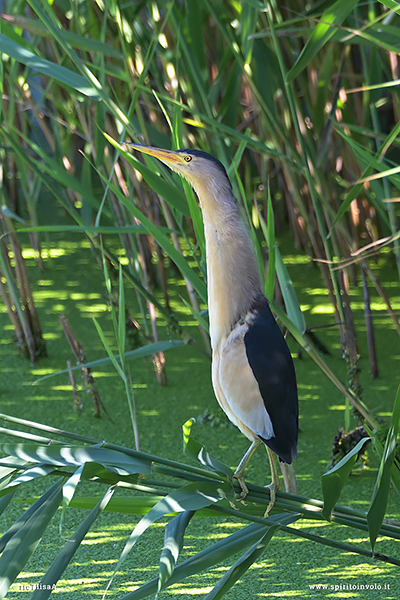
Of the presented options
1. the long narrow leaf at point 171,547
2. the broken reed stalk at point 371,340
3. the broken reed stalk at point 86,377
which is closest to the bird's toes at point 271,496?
the long narrow leaf at point 171,547

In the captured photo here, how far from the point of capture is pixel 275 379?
833mm

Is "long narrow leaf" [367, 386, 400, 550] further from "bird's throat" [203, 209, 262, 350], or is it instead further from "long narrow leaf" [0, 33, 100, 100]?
"long narrow leaf" [0, 33, 100, 100]

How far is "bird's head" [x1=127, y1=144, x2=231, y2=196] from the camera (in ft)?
2.79

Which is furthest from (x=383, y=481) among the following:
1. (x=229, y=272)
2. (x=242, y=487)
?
A: (x=229, y=272)

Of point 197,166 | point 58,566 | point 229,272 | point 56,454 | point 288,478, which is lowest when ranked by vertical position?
point 288,478

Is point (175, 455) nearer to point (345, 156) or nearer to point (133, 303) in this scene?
point (133, 303)

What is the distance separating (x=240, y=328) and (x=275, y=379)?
3.3 inches

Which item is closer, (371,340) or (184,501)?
(184,501)

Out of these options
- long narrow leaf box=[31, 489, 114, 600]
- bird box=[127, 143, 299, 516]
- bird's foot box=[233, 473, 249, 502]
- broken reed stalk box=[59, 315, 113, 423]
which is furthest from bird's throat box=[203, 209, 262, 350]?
broken reed stalk box=[59, 315, 113, 423]

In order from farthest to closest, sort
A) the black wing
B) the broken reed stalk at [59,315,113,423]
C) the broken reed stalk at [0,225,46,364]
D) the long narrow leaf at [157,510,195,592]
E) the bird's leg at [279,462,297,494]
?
the broken reed stalk at [0,225,46,364] → the broken reed stalk at [59,315,113,423] → the bird's leg at [279,462,297,494] → the black wing → the long narrow leaf at [157,510,195,592]

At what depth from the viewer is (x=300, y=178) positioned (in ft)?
6.21

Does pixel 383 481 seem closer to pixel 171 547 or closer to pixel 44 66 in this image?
pixel 171 547

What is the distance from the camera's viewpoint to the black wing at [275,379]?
2.71 feet

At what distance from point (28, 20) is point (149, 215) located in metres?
0.72
